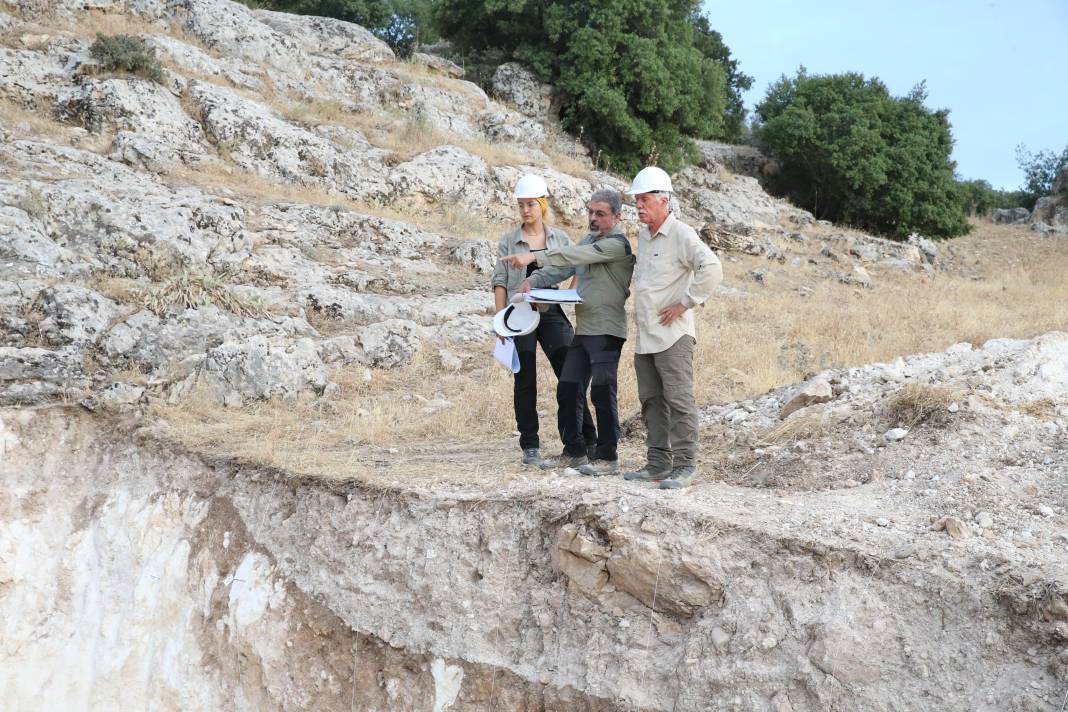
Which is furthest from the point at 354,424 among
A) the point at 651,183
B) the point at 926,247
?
the point at 926,247

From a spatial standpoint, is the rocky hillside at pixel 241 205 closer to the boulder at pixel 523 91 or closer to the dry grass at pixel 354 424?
the dry grass at pixel 354 424

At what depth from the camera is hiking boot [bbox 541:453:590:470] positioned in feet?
18.1

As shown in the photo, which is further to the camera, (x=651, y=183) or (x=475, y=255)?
(x=475, y=255)

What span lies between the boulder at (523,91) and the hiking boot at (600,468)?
48.8 ft

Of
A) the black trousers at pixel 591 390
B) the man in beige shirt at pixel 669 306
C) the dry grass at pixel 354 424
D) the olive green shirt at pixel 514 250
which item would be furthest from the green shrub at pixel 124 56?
the man in beige shirt at pixel 669 306

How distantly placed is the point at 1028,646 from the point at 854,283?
12.0 m

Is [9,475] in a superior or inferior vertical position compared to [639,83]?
inferior

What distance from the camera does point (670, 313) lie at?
15.8 ft

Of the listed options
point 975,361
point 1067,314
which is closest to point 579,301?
point 975,361

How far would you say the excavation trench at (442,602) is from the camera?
383cm

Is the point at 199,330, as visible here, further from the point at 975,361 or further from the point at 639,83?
the point at 639,83

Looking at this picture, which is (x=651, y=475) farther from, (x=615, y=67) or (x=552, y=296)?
(x=615, y=67)

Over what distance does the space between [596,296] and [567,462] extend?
1114 mm

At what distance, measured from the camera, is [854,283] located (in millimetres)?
14836
